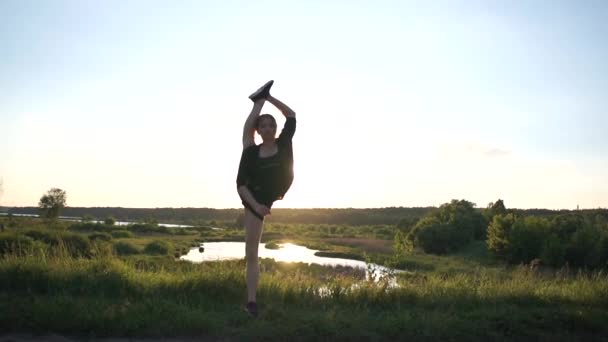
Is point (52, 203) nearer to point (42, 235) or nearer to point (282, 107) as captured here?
point (42, 235)

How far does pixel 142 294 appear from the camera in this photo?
667 cm

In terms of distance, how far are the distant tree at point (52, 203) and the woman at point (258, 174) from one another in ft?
304

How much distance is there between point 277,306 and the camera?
6523 mm

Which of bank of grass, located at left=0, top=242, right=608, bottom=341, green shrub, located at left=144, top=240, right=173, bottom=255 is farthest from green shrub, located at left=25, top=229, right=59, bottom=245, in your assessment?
bank of grass, located at left=0, top=242, right=608, bottom=341

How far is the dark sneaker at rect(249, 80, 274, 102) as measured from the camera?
6332 mm

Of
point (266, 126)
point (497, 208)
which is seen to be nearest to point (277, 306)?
point (266, 126)

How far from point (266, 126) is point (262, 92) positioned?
470 millimetres

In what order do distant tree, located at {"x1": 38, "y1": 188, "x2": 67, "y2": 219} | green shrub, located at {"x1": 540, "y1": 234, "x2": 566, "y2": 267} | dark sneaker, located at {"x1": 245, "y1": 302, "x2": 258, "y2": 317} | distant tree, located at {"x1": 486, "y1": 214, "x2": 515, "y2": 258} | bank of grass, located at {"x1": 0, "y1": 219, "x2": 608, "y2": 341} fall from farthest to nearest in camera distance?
distant tree, located at {"x1": 38, "y1": 188, "x2": 67, "y2": 219}
distant tree, located at {"x1": 486, "y1": 214, "x2": 515, "y2": 258}
green shrub, located at {"x1": 540, "y1": 234, "x2": 566, "y2": 267}
dark sneaker, located at {"x1": 245, "y1": 302, "x2": 258, "y2": 317}
bank of grass, located at {"x1": 0, "y1": 219, "x2": 608, "y2": 341}

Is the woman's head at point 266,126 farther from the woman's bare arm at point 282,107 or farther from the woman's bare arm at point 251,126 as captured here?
the woman's bare arm at point 282,107

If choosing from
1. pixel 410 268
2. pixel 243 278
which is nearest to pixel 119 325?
pixel 243 278

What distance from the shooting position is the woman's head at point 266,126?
6.23 metres

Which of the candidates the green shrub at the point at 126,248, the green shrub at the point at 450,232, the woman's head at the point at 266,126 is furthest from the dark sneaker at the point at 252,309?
the green shrub at the point at 450,232

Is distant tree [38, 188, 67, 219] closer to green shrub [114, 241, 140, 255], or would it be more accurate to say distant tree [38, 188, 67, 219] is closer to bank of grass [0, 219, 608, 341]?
green shrub [114, 241, 140, 255]

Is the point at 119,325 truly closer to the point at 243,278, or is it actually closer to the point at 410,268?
the point at 243,278
